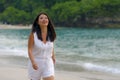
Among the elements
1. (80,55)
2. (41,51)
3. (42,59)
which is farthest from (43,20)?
(80,55)

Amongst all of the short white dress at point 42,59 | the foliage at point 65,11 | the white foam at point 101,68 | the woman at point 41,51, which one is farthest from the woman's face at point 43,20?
the foliage at point 65,11

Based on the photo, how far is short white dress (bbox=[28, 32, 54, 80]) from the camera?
6020 mm

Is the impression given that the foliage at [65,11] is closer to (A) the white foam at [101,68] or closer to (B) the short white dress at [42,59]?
(A) the white foam at [101,68]

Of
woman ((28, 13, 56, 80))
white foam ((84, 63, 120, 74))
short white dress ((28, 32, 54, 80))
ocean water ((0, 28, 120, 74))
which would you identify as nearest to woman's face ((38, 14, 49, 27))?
woman ((28, 13, 56, 80))

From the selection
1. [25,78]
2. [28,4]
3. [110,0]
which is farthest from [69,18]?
[25,78]

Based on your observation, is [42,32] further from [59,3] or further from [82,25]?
[59,3]

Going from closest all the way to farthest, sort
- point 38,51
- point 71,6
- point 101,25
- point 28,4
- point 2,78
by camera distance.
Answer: point 38,51 → point 2,78 → point 101,25 → point 71,6 → point 28,4

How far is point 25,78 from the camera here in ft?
35.7

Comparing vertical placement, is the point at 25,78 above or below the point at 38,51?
below

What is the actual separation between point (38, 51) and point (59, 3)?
101 meters

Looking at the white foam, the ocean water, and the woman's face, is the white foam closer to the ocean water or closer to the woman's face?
the ocean water

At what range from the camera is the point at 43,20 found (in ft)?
20.1

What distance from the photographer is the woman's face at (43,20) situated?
6117 millimetres

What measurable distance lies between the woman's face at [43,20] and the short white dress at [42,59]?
218 millimetres
